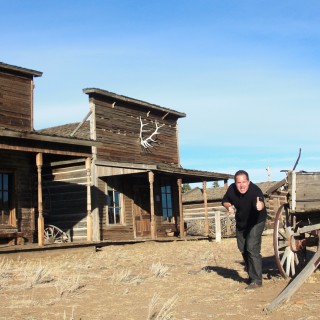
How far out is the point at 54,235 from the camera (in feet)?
58.9

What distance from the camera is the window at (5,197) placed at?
52.5ft

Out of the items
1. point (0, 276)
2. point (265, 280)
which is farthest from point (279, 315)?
point (0, 276)

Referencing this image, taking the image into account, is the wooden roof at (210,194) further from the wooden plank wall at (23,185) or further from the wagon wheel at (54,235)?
the wooden plank wall at (23,185)

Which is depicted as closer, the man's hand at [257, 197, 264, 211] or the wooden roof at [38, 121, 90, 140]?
the man's hand at [257, 197, 264, 211]

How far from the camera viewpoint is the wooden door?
21125 millimetres

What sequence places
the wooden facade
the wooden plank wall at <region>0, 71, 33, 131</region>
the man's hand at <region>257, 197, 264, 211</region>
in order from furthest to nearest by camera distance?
the wooden plank wall at <region>0, 71, 33, 131</region>
the wooden facade
the man's hand at <region>257, 197, 264, 211</region>

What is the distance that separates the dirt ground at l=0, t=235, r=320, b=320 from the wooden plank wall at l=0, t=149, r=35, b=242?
579 centimetres

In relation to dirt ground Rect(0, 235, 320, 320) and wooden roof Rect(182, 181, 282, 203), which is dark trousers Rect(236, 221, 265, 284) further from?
wooden roof Rect(182, 181, 282, 203)

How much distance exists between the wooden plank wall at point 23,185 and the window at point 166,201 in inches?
296

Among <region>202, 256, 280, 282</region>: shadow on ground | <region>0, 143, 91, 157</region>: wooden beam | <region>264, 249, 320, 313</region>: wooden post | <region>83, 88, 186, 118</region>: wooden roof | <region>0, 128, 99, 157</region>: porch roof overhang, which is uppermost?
<region>83, 88, 186, 118</region>: wooden roof

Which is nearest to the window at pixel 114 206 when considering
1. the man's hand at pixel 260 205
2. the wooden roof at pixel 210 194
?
the man's hand at pixel 260 205

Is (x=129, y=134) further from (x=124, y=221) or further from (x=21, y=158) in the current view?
(x=21, y=158)

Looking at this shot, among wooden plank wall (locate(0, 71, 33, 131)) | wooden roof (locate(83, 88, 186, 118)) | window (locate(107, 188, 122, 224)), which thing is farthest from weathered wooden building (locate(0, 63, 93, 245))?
window (locate(107, 188, 122, 224))

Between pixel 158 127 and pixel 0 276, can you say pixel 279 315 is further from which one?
pixel 158 127
